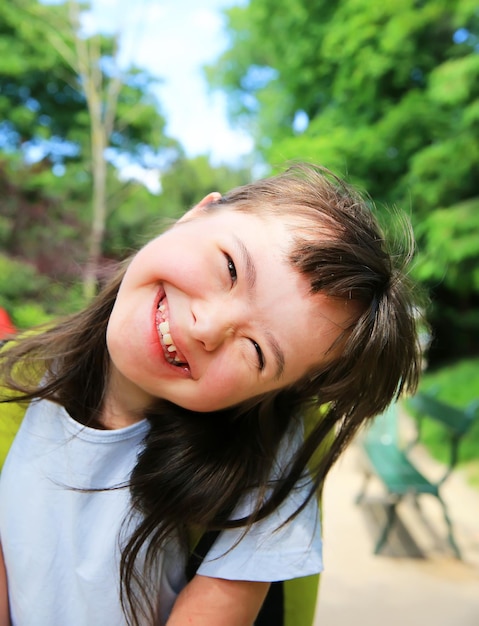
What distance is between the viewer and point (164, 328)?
999 mm

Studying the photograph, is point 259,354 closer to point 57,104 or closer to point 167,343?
point 167,343

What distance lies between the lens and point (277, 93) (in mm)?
10078

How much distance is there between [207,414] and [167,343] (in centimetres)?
23

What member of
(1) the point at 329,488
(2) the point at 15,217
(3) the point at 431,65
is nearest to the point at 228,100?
(2) the point at 15,217

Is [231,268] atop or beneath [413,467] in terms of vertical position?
atop

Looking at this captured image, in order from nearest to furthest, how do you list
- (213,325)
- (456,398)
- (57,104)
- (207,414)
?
1. (213,325)
2. (207,414)
3. (456,398)
4. (57,104)

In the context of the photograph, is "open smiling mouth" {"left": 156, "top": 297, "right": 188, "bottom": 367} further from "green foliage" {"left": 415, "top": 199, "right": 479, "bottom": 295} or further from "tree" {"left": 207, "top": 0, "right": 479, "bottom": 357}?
"green foliage" {"left": 415, "top": 199, "right": 479, "bottom": 295}

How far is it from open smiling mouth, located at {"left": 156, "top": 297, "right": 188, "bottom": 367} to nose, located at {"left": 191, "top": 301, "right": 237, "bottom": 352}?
0.18ft

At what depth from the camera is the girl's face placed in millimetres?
956

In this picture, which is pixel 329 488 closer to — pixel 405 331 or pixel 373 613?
pixel 373 613

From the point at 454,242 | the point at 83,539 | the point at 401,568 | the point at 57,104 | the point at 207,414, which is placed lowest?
the point at 401,568

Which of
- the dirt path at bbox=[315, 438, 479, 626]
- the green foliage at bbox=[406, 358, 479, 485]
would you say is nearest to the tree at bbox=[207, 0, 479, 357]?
the green foliage at bbox=[406, 358, 479, 485]

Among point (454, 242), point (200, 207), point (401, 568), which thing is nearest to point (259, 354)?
point (200, 207)

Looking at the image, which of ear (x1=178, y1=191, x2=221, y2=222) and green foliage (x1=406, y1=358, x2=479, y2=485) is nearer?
ear (x1=178, y1=191, x2=221, y2=222)
